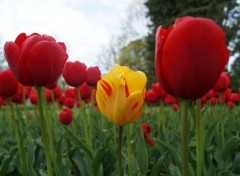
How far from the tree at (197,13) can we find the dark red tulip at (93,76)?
2114 centimetres

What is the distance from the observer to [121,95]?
1000 millimetres

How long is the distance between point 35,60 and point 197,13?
23.4 meters

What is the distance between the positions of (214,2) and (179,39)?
23716 mm

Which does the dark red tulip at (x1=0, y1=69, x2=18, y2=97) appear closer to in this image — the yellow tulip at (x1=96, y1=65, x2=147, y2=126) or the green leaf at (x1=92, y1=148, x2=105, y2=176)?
the green leaf at (x1=92, y1=148, x2=105, y2=176)

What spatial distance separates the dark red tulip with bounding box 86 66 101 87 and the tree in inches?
832

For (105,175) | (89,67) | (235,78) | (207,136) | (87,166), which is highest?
(89,67)

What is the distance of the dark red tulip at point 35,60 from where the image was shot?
1.02m

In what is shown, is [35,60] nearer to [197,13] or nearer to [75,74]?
[75,74]

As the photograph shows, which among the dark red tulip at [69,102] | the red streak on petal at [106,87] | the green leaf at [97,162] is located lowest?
the dark red tulip at [69,102]

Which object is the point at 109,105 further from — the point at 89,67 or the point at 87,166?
the point at 89,67

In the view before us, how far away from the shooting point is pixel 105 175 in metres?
2.06

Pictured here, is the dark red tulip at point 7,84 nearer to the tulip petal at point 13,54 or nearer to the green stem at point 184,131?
the tulip petal at point 13,54

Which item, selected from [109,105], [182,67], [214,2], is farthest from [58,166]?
[214,2]

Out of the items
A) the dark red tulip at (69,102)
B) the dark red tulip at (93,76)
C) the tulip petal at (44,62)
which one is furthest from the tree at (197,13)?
the tulip petal at (44,62)
